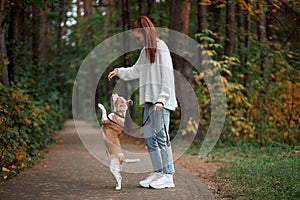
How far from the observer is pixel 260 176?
752 cm

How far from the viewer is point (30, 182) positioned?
301 inches

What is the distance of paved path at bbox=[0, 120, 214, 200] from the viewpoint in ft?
21.0

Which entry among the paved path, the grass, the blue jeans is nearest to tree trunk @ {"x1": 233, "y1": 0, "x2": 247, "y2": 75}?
the grass

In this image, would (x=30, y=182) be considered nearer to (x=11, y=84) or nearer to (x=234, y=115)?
(x=11, y=84)

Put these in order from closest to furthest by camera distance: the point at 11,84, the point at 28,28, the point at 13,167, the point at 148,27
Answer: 1. the point at 148,27
2. the point at 13,167
3. the point at 11,84
4. the point at 28,28

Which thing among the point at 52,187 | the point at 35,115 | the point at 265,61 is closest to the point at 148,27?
the point at 52,187

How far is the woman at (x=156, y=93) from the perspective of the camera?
6.77m

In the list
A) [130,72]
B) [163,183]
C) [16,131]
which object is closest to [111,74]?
[130,72]

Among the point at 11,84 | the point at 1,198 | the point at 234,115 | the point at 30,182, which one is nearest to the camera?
the point at 1,198

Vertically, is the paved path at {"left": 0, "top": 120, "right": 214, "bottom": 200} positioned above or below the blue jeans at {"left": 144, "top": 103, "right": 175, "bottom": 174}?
below

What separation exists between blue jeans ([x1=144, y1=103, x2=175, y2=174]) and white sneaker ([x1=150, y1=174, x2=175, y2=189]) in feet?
0.24

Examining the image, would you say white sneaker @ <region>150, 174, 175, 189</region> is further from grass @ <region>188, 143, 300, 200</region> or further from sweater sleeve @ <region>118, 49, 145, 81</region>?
sweater sleeve @ <region>118, 49, 145, 81</region>

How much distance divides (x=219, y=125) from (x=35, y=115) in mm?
5438

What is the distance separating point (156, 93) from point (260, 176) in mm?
2204
